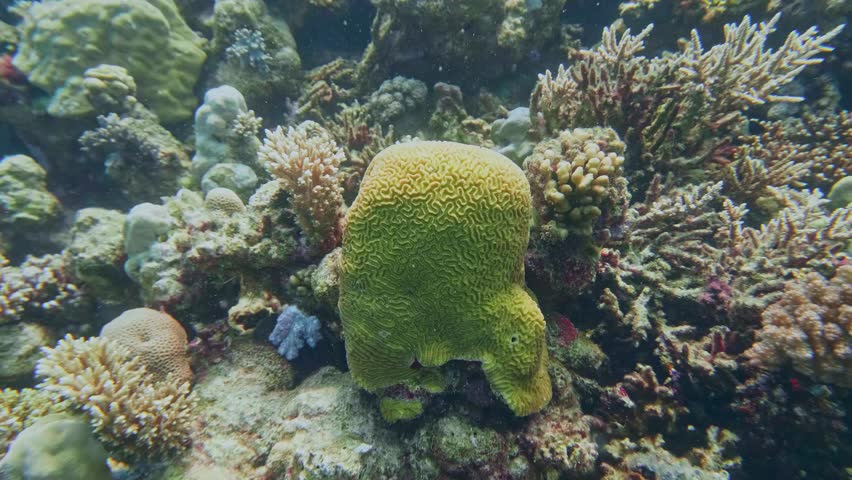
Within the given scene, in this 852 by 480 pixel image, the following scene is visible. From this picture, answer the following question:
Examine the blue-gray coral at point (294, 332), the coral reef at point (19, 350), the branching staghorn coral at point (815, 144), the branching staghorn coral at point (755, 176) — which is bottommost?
the coral reef at point (19, 350)

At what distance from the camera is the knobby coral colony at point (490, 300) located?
2848mm


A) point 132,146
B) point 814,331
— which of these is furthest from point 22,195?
point 814,331

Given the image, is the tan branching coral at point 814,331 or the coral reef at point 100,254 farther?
the coral reef at point 100,254

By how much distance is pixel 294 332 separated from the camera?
3.73 metres

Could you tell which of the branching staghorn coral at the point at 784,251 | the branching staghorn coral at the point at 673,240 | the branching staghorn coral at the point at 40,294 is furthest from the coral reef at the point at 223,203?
the branching staghorn coral at the point at 784,251

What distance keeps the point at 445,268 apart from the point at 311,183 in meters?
1.53

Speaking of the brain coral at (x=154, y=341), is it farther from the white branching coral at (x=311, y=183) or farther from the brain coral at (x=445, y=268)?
the brain coral at (x=445, y=268)

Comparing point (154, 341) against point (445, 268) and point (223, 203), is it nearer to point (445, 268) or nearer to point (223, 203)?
point (223, 203)

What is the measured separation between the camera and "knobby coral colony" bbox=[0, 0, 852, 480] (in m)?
2.85

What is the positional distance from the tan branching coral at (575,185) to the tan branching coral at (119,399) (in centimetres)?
369

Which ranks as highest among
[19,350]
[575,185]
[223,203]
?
[575,185]

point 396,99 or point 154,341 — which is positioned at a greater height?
point 396,99

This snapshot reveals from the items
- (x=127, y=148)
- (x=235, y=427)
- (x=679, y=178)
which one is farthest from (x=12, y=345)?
(x=679, y=178)

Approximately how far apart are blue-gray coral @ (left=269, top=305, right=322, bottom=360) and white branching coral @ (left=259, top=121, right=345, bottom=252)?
0.71 m
